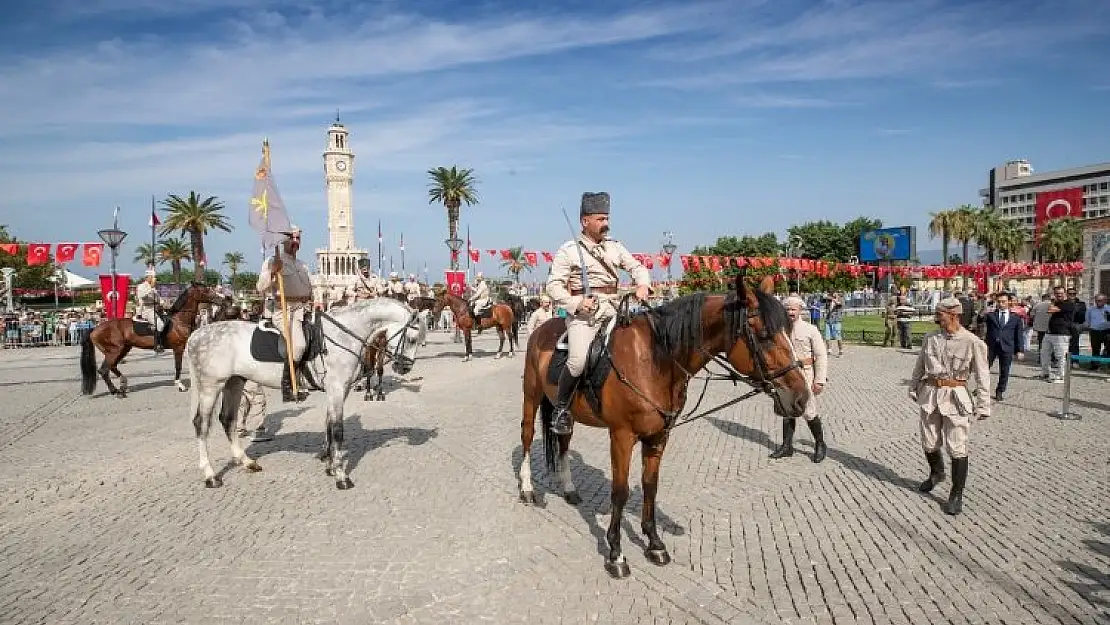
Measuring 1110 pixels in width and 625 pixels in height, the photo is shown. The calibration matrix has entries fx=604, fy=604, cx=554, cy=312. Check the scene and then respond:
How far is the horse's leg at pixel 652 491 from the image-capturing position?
532 centimetres

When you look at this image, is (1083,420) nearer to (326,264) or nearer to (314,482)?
(314,482)

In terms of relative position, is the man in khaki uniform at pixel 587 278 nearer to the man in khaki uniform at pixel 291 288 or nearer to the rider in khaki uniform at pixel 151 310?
the man in khaki uniform at pixel 291 288

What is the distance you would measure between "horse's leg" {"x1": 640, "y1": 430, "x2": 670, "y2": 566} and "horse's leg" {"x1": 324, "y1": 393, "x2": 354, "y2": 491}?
157 inches

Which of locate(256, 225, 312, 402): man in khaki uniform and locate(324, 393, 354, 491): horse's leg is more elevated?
locate(256, 225, 312, 402): man in khaki uniform

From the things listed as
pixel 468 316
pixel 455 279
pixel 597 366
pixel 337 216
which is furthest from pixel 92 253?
pixel 337 216

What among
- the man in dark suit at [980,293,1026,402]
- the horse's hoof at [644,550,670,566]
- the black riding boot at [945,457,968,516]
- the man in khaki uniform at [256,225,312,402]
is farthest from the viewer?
the man in dark suit at [980,293,1026,402]

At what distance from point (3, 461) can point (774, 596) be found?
10933 mm

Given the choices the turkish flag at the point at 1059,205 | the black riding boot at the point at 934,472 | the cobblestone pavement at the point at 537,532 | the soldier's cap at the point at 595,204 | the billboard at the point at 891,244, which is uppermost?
the turkish flag at the point at 1059,205

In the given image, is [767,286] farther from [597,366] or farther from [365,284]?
[365,284]

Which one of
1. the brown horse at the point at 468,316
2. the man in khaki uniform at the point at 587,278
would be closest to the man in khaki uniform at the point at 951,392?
the man in khaki uniform at the point at 587,278

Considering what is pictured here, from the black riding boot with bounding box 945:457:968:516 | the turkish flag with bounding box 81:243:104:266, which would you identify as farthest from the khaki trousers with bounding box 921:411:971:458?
the turkish flag with bounding box 81:243:104:266

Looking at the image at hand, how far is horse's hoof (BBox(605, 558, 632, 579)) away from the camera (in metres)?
5.07

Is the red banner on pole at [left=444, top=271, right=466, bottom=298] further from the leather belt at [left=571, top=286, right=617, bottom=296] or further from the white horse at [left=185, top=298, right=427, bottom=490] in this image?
the leather belt at [left=571, top=286, right=617, bottom=296]

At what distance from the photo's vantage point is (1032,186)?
14462cm
